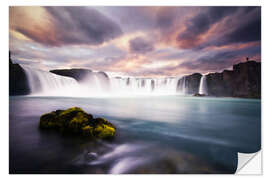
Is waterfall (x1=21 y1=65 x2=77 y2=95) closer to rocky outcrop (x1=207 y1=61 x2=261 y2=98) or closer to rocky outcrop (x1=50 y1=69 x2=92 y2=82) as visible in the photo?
rocky outcrop (x1=50 y1=69 x2=92 y2=82)

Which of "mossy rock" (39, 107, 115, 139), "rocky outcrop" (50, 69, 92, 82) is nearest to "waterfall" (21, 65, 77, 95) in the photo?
"rocky outcrop" (50, 69, 92, 82)

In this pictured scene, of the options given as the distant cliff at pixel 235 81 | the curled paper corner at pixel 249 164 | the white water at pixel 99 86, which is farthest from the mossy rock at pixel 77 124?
the distant cliff at pixel 235 81

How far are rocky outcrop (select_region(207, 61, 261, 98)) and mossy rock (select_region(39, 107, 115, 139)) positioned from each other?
317cm

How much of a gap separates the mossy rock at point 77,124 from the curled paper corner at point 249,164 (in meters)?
2.39

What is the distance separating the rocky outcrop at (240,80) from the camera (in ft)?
7.28

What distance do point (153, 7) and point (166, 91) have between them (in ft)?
13.0

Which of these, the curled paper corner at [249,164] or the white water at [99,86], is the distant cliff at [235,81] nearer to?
the white water at [99,86]

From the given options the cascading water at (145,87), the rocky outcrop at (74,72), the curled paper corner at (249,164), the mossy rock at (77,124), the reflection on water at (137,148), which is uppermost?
the rocky outcrop at (74,72)

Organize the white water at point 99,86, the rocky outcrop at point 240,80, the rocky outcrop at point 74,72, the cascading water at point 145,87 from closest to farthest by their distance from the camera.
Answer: the rocky outcrop at point 240,80, the rocky outcrop at point 74,72, the white water at point 99,86, the cascading water at point 145,87

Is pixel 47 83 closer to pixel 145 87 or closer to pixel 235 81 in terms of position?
pixel 145 87

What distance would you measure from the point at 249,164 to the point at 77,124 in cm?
335

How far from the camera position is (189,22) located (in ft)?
8.34
